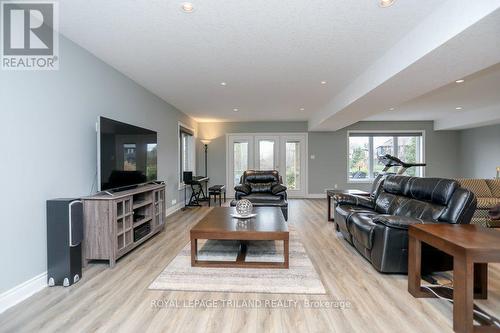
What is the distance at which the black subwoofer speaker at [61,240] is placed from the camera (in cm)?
229

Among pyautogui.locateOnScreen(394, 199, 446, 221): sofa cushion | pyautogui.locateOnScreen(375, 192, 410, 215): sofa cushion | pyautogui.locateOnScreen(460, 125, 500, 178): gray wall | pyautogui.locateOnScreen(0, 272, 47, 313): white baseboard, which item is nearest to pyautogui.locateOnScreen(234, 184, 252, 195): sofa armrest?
pyautogui.locateOnScreen(375, 192, 410, 215): sofa cushion

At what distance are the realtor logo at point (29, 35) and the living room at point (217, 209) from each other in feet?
0.05

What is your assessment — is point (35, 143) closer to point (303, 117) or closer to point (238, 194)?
point (238, 194)

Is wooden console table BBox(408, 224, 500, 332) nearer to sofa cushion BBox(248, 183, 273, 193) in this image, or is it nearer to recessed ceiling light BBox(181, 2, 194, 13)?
recessed ceiling light BBox(181, 2, 194, 13)

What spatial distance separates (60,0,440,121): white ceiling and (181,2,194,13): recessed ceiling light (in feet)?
0.17

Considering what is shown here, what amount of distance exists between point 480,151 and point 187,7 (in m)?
8.90

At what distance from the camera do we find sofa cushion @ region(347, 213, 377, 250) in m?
2.65

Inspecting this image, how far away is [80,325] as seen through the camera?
5.74 feet

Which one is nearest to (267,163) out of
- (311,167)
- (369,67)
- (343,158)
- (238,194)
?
(311,167)

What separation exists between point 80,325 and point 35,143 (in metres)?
1.62

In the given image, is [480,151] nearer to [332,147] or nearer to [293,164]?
[332,147]

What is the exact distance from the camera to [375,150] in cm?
787

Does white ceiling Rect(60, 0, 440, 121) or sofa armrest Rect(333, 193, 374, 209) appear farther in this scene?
sofa armrest Rect(333, 193, 374, 209)

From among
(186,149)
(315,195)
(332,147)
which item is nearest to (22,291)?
(186,149)
